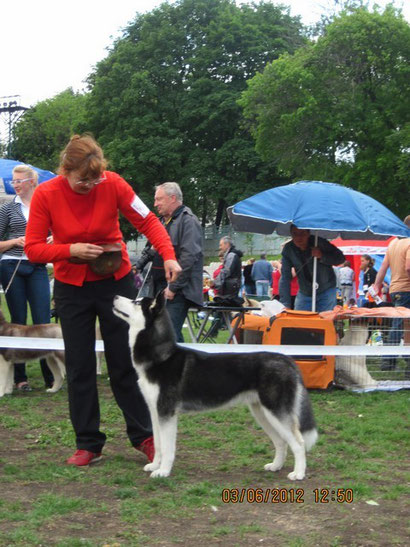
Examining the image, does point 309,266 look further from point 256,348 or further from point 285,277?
point 256,348

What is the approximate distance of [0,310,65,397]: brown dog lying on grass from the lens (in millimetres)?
7281

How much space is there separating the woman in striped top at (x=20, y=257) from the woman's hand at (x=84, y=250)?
2.78 metres

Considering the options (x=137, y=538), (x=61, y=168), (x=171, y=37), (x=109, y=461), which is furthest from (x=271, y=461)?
(x=171, y=37)

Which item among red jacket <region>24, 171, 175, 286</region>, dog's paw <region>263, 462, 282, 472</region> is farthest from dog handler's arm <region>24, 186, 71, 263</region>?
dog's paw <region>263, 462, 282, 472</region>

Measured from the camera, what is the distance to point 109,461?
4898mm

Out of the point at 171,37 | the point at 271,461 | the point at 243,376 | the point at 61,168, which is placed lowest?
the point at 271,461

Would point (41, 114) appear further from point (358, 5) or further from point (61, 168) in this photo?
point (61, 168)

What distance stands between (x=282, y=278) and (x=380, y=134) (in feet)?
74.8

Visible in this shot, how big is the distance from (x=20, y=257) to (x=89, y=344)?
8.93ft

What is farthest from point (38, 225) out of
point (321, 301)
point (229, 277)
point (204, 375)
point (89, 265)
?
point (229, 277)

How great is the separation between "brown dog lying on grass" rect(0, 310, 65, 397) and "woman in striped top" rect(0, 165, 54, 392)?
0.20 metres

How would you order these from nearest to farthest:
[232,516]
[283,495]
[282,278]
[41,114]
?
[232,516] → [283,495] → [282,278] → [41,114]

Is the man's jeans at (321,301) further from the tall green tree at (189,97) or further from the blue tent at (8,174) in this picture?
the tall green tree at (189,97)

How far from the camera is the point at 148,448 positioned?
15.9 ft
